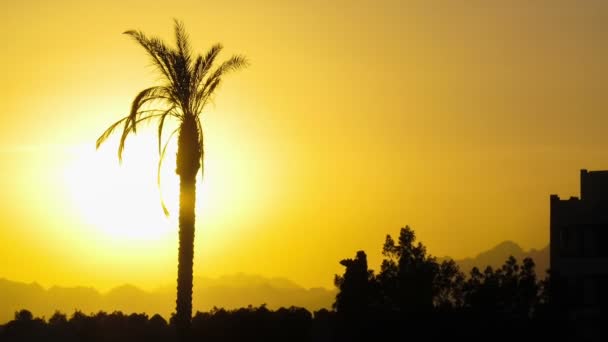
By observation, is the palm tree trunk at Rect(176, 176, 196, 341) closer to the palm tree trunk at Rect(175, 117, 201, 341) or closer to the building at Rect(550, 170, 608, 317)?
the palm tree trunk at Rect(175, 117, 201, 341)

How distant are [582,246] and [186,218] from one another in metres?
33.6

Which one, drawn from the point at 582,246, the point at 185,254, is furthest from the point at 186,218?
the point at 582,246

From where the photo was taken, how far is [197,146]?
151 ft

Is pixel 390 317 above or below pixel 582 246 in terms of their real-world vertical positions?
below

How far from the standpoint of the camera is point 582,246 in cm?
7275

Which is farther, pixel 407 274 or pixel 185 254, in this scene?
pixel 407 274

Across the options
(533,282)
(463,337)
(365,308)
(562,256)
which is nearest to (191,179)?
(365,308)

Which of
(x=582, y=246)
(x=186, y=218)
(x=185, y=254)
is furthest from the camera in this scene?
(x=582, y=246)

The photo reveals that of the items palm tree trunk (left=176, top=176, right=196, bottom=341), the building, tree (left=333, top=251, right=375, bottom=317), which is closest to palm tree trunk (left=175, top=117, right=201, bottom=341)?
palm tree trunk (left=176, top=176, right=196, bottom=341)

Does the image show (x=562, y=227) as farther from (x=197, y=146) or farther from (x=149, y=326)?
(x=197, y=146)

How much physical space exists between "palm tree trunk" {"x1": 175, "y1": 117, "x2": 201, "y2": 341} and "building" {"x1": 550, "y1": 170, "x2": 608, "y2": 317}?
29.8m

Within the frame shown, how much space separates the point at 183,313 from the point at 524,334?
14.0m

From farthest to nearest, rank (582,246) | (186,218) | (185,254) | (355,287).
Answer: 1. (582,246)
2. (355,287)
3. (186,218)
4. (185,254)

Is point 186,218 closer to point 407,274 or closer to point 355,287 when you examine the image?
point 355,287
